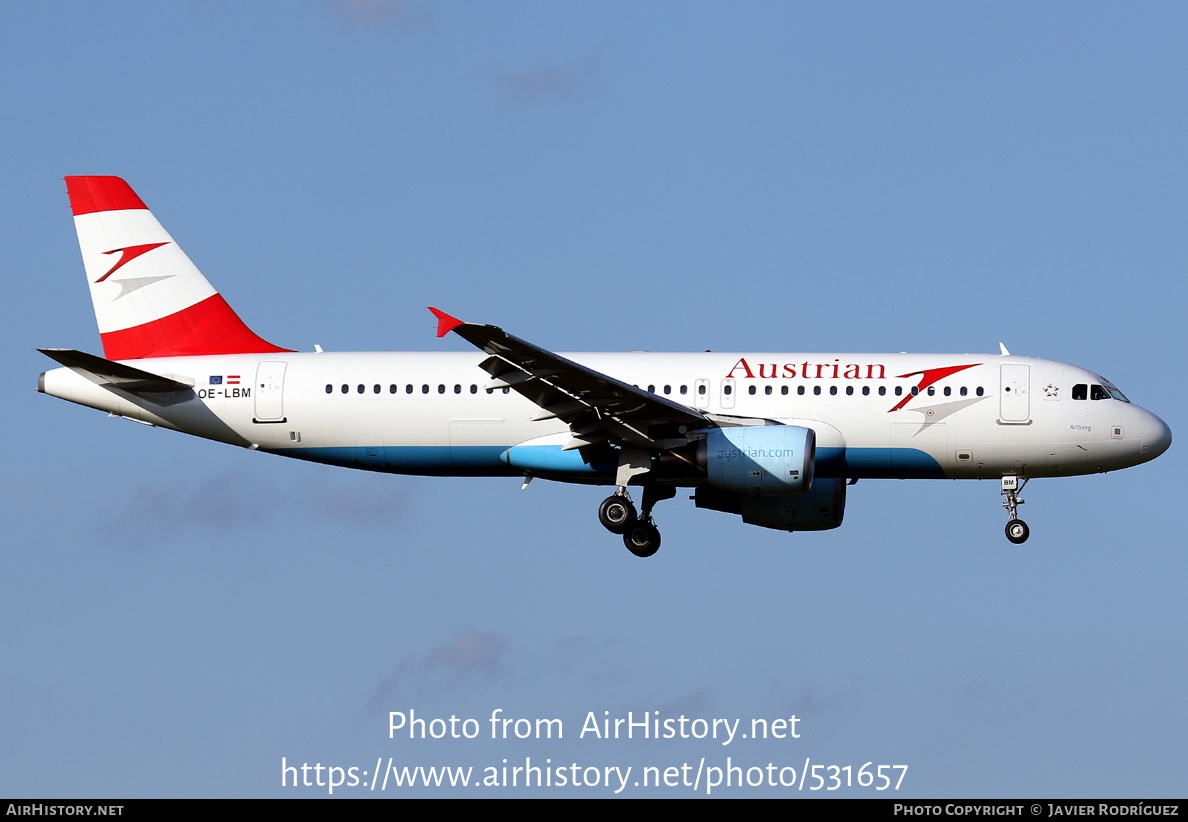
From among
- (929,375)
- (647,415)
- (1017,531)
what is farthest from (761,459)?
(1017,531)

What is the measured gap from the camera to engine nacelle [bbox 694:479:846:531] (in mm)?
35719

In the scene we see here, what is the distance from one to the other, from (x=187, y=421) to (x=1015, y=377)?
19884mm

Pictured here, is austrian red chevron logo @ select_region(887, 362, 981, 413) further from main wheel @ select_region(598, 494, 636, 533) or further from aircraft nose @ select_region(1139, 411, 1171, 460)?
main wheel @ select_region(598, 494, 636, 533)

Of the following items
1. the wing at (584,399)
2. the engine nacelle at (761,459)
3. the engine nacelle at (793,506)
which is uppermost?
the wing at (584,399)

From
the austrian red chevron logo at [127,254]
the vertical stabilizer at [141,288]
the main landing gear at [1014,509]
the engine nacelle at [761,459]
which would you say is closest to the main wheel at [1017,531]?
the main landing gear at [1014,509]

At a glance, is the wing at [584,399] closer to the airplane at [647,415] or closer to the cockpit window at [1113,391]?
the airplane at [647,415]

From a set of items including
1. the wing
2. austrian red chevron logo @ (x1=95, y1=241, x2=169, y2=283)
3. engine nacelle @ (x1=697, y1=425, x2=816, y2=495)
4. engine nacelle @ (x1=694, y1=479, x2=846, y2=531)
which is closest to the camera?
the wing

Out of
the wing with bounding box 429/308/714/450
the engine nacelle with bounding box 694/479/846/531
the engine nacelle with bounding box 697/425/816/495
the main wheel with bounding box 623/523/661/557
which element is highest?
the wing with bounding box 429/308/714/450

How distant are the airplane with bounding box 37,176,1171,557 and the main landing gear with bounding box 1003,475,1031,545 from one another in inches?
1.8

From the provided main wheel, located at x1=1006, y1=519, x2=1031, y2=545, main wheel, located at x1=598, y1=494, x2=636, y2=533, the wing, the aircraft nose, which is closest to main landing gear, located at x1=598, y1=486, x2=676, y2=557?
main wheel, located at x1=598, y1=494, x2=636, y2=533

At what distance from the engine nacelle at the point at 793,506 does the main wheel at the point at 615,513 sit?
3.13 metres

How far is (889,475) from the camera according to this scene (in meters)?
34.0

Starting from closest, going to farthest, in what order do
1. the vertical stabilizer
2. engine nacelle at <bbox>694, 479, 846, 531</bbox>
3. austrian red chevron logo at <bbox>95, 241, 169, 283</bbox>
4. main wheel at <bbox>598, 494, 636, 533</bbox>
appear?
main wheel at <bbox>598, 494, 636, 533</bbox>, engine nacelle at <bbox>694, 479, 846, 531</bbox>, the vertical stabilizer, austrian red chevron logo at <bbox>95, 241, 169, 283</bbox>

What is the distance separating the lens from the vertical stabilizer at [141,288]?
36.1 metres
